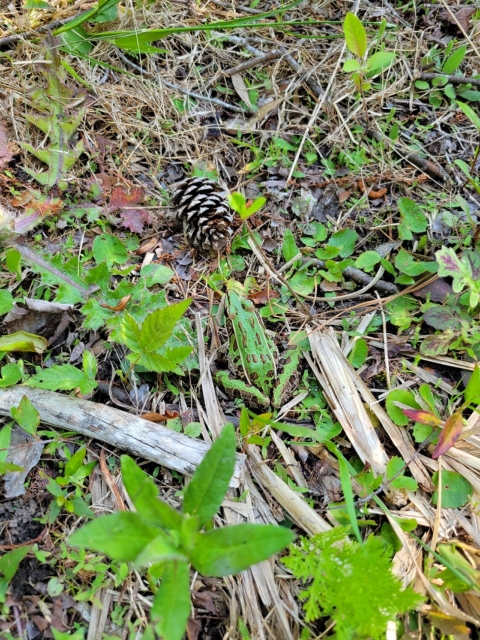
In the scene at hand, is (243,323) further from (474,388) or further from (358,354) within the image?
(474,388)

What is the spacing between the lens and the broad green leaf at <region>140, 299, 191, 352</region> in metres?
1.89

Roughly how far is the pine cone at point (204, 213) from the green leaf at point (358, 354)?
0.91 metres

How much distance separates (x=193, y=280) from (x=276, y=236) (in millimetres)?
565

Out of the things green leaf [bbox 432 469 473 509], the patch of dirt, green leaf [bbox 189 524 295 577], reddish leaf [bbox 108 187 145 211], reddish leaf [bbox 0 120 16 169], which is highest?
reddish leaf [bbox 0 120 16 169]

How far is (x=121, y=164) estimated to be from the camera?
2654 mm

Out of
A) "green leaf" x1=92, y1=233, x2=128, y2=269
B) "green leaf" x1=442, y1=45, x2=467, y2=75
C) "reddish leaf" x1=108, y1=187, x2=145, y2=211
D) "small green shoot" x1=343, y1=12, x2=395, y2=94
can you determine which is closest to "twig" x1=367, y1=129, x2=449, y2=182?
"small green shoot" x1=343, y1=12, x2=395, y2=94

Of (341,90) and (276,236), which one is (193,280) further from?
(341,90)

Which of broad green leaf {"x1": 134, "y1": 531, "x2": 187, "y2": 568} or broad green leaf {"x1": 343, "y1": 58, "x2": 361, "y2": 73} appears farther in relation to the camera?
broad green leaf {"x1": 343, "y1": 58, "x2": 361, "y2": 73}

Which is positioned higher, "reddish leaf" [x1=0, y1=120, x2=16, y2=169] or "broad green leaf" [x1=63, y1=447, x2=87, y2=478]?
"reddish leaf" [x1=0, y1=120, x2=16, y2=169]

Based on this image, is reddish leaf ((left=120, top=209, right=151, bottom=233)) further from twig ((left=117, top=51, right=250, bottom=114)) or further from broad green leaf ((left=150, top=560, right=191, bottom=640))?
broad green leaf ((left=150, top=560, right=191, bottom=640))

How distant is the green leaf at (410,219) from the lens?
8.42 ft

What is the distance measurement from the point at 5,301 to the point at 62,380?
50 cm

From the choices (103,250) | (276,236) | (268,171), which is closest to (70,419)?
(103,250)

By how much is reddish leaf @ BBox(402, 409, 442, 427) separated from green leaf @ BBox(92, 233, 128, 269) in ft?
5.30
